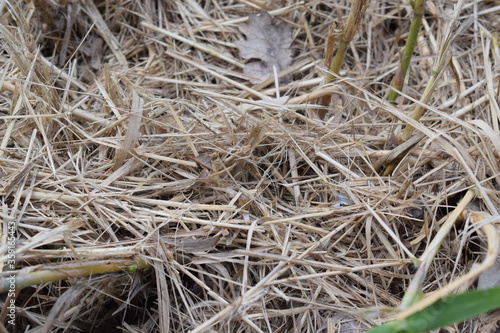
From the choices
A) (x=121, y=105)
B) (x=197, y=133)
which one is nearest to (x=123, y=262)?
(x=197, y=133)

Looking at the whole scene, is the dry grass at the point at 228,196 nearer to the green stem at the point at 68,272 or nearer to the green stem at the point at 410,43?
the green stem at the point at 68,272

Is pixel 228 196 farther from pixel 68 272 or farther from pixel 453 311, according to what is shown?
pixel 453 311

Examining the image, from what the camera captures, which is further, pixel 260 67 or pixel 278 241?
pixel 260 67

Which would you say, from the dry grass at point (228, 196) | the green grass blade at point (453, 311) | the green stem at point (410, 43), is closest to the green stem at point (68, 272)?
the dry grass at point (228, 196)

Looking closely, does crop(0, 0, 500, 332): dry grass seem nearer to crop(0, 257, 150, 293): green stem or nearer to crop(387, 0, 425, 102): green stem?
crop(0, 257, 150, 293): green stem

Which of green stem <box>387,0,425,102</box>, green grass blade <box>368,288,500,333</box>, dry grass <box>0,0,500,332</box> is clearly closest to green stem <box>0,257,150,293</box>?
dry grass <box>0,0,500,332</box>

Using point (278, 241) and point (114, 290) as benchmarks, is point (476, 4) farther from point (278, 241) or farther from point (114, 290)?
point (114, 290)
